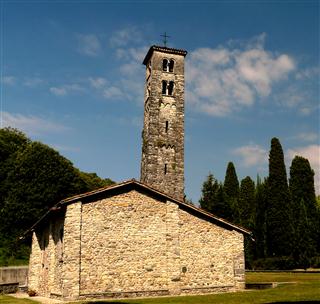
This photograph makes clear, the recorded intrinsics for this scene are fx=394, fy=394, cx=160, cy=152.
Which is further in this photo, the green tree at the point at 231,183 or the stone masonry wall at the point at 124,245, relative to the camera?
the green tree at the point at 231,183

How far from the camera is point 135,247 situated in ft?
67.3

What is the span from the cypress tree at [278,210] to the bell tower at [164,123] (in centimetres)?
1399

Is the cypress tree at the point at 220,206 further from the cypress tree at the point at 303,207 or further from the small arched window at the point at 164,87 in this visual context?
the small arched window at the point at 164,87

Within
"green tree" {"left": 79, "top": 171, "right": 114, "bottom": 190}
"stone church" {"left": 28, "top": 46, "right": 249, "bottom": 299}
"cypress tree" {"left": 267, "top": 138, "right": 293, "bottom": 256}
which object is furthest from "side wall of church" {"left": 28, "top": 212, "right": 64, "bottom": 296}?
"cypress tree" {"left": 267, "top": 138, "right": 293, "bottom": 256}

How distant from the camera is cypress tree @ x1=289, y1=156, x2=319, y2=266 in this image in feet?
132

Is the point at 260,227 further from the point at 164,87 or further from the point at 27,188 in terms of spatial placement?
the point at 27,188

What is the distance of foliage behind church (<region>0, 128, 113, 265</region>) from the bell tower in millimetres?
8449

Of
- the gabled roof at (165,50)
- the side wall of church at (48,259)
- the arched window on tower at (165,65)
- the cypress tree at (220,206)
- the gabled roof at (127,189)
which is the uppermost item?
the gabled roof at (165,50)

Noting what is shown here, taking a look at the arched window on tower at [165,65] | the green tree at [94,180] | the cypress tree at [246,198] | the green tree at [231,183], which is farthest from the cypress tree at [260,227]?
the green tree at [94,180]

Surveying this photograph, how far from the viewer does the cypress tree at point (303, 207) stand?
4034 cm

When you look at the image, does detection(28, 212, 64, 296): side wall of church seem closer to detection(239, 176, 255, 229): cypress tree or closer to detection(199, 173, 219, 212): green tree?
detection(199, 173, 219, 212): green tree

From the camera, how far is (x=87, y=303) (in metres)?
17.2

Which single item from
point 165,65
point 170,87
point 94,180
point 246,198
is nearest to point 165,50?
point 165,65

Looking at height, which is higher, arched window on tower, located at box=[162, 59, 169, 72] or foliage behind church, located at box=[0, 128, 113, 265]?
arched window on tower, located at box=[162, 59, 169, 72]
